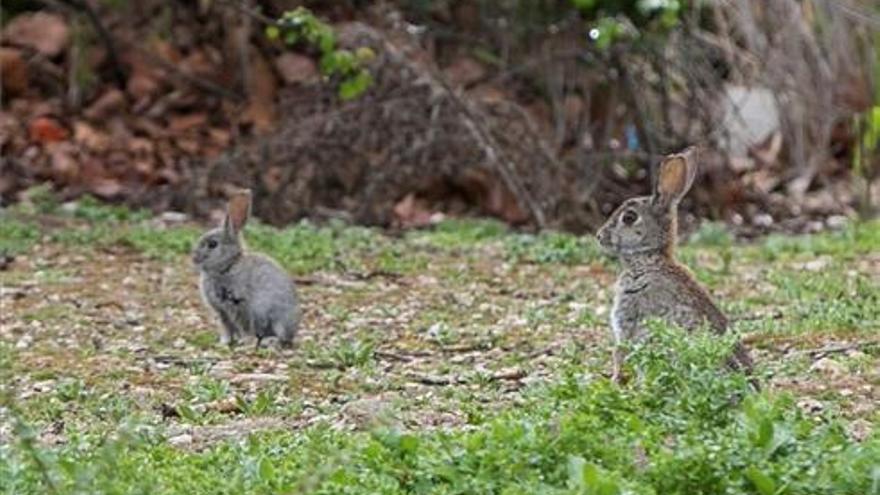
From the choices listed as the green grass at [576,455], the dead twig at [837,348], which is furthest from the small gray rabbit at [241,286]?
the green grass at [576,455]

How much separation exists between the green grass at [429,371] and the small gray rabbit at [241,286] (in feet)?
0.51

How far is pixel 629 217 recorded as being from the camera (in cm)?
858

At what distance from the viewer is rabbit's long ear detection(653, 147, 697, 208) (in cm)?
831

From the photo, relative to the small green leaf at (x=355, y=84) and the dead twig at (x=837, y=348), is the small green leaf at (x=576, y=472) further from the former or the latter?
the small green leaf at (x=355, y=84)

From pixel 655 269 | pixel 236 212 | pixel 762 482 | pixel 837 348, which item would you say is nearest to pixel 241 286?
pixel 236 212

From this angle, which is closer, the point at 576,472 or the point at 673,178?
the point at 576,472

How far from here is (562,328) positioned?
10.1 meters

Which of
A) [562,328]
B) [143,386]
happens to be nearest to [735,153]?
[562,328]

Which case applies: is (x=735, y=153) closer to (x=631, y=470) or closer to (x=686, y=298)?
(x=686, y=298)

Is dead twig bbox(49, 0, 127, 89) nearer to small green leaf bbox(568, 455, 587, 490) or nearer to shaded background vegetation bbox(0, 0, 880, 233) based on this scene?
shaded background vegetation bbox(0, 0, 880, 233)

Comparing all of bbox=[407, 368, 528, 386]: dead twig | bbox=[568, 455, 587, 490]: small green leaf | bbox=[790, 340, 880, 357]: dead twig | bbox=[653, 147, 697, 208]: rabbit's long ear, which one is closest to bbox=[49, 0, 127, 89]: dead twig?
bbox=[407, 368, 528, 386]: dead twig

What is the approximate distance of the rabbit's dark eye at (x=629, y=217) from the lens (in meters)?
8.55

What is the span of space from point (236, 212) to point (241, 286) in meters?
0.55

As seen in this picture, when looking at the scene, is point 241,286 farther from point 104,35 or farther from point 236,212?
point 104,35
